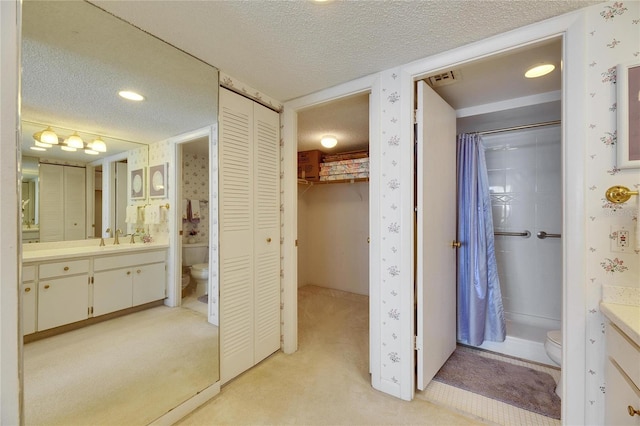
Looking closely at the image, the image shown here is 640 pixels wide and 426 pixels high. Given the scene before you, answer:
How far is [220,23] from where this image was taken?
130 cm

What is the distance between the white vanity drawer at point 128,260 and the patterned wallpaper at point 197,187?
0.18 meters

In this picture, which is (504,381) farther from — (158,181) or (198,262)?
(158,181)

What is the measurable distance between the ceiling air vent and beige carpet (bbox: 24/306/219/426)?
230cm

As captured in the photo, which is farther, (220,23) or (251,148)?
(251,148)

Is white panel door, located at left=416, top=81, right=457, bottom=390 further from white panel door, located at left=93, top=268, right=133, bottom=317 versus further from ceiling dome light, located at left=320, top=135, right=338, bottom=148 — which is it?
white panel door, located at left=93, top=268, right=133, bottom=317

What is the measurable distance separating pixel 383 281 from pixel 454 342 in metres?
1.08

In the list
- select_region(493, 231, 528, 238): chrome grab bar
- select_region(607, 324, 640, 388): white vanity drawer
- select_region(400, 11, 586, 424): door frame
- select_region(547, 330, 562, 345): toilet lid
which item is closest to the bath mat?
select_region(547, 330, 562, 345): toilet lid

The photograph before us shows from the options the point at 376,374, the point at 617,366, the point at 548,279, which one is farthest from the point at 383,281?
the point at 548,279

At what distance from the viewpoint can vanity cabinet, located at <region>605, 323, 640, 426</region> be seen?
0.93 m

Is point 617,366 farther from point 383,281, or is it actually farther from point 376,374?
point 376,374

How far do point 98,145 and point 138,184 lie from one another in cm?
26

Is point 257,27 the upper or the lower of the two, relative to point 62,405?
upper

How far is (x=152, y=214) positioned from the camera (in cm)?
156

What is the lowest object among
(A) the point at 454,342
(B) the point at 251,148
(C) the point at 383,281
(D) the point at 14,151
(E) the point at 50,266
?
(A) the point at 454,342
